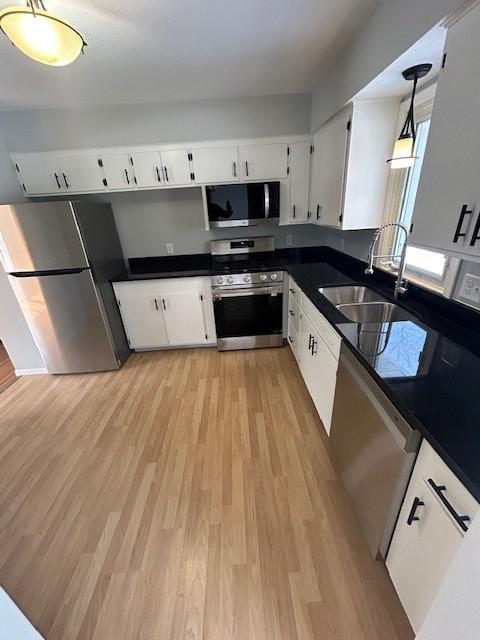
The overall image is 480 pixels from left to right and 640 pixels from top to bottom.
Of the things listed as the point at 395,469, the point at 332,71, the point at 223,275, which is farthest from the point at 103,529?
the point at 332,71

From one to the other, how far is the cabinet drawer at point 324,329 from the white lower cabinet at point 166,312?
1.22 meters

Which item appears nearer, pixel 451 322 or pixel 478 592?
pixel 478 592

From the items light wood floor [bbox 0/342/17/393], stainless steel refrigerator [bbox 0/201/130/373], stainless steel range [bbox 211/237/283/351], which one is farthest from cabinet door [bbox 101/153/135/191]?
light wood floor [bbox 0/342/17/393]

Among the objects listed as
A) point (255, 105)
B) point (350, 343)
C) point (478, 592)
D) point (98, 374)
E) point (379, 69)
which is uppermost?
point (255, 105)

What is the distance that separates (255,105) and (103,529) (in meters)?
3.49

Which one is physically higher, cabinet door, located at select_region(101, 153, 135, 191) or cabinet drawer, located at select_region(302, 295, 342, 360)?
cabinet door, located at select_region(101, 153, 135, 191)

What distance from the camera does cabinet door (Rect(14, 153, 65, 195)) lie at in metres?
2.50

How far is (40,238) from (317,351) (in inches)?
98.3

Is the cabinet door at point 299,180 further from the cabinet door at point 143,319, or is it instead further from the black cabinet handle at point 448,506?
the black cabinet handle at point 448,506

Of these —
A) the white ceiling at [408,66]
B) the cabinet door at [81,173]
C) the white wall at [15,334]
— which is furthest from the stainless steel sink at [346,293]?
the white wall at [15,334]

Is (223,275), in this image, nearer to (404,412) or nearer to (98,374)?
(98,374)

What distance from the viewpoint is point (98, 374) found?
277cm

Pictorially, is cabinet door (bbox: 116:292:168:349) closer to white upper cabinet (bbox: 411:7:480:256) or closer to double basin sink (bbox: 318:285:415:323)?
double basin sink (bbox: 318:285:415:323)

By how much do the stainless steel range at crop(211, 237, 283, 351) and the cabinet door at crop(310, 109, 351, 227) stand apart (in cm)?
65
